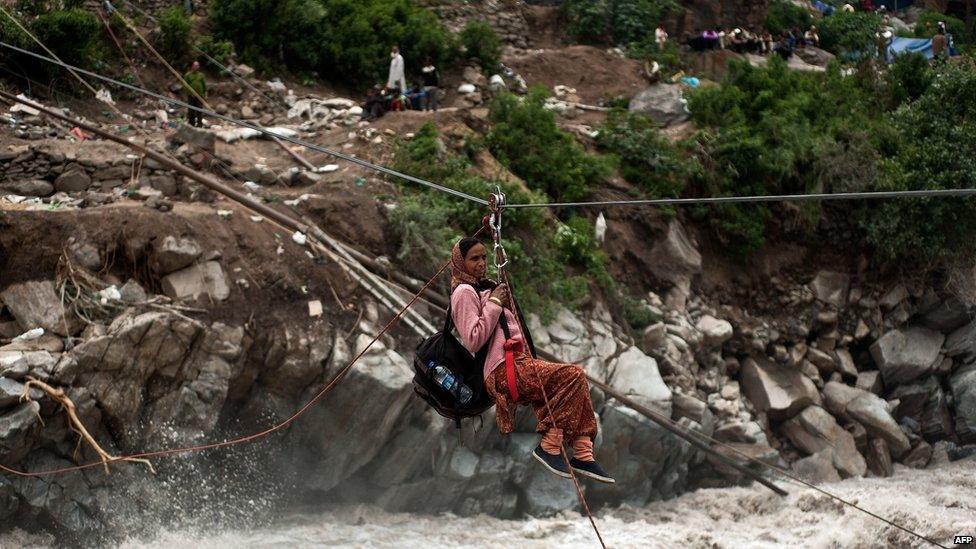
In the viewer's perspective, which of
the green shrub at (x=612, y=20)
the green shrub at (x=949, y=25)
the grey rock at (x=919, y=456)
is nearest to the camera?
the grey rock at (x=919, y=456)

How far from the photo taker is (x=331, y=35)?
56.9 ft

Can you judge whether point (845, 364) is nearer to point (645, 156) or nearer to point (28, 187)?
point (645, 156)

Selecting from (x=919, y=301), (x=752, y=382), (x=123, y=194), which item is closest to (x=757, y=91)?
(x=919, y=301)

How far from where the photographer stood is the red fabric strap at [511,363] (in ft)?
19.8

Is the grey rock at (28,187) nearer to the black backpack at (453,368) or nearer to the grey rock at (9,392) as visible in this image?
the grey rock at (9,392)

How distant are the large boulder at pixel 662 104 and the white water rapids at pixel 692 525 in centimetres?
595

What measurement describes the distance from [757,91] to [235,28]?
769 cm

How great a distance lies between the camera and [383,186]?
41.1ft

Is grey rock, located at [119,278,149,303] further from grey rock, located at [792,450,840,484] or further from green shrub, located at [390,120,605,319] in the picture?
grey rock, located at [792,450,840,484]

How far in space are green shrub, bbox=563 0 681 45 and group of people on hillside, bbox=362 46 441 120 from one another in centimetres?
462

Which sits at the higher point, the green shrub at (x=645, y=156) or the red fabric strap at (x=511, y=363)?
the red fabric strap at (x=511, y=363)

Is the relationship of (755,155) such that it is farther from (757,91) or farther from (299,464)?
(299,464)

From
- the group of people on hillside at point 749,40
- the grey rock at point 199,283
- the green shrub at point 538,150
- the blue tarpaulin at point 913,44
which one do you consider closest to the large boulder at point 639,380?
the green shrub at point 538,150

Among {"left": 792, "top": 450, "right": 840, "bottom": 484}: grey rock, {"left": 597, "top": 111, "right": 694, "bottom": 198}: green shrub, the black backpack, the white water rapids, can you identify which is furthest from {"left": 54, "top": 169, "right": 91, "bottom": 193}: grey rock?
{"left": 792, "top": 450, "right": 840, "bottom": 484}: grey rock
